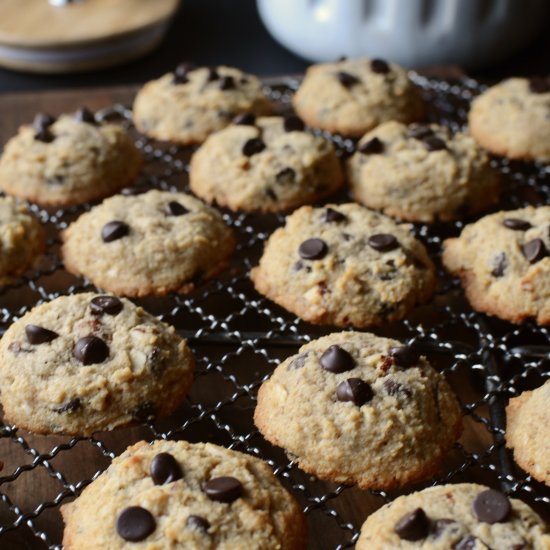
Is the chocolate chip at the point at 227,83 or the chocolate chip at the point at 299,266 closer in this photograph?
the chocolate chip at the point at 299,266

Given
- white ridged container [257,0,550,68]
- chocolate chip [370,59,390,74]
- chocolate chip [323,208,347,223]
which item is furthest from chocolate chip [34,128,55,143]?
white ridged container [257,0,550,68]

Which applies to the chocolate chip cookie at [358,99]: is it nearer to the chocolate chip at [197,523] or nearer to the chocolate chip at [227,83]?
the chocolate chip at [227,83]

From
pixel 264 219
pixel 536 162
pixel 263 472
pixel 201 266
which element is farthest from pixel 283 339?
pixel 536 162

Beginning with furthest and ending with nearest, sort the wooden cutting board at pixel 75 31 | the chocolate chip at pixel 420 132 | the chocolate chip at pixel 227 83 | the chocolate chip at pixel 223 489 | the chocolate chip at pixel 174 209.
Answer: the wooden cutting board at pixel 75 31
the chocolate chip at pixel 227 83
the chocolate chip at pixel 420 132
the chocolate chip at pixel 174 209
the chocolate chip at pixel 223 489

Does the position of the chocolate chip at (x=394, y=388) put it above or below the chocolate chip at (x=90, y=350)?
above

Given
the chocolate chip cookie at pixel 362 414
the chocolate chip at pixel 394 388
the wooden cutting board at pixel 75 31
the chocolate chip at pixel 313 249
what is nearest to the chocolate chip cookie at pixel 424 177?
the chocolate chip at pixel 313 249

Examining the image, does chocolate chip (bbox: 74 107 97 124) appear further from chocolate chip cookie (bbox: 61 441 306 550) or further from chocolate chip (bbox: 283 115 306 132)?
chocolate chip cookie (bbox: 61 441 306 550)

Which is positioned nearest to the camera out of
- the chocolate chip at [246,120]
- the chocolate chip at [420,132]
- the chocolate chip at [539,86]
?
the chocolate chip at [420,132]

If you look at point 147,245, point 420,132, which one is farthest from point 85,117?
point 420,132
